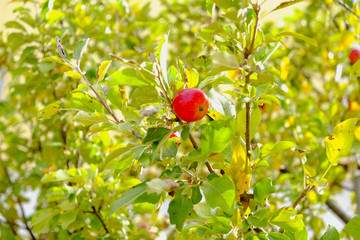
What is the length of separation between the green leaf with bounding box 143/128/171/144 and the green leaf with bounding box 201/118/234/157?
0.19 ft

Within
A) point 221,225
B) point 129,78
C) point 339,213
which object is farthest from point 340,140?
point 339,213

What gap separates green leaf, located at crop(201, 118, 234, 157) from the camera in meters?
0.55

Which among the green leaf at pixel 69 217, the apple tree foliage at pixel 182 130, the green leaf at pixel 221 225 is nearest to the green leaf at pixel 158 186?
the apple tree foliage at pixel 182 130

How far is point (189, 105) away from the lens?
1.77ft

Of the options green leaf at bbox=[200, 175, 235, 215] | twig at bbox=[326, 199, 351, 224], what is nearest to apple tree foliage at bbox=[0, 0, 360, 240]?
green leaf at bbox=[200, 175, 235, 215]

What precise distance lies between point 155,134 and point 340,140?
32 cm

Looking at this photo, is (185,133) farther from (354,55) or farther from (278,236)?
(354,55)

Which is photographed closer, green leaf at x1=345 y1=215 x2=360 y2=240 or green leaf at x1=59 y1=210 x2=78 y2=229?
green leaf at x1=345 y1=215 x2=360 y2=240

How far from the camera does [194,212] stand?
72 centimetres

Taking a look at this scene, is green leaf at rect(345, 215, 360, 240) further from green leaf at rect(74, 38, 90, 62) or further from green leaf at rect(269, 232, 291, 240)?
green leaf at rect(74, 38, 90, 62)

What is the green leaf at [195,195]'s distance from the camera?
58 cm

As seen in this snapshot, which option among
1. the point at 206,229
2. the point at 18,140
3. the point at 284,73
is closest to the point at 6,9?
the point at 18,140

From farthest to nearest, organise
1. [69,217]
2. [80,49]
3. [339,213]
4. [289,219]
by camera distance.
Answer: [339,213] < [69,217] < [80,49] < [289,219]

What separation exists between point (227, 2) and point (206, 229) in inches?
14.8
